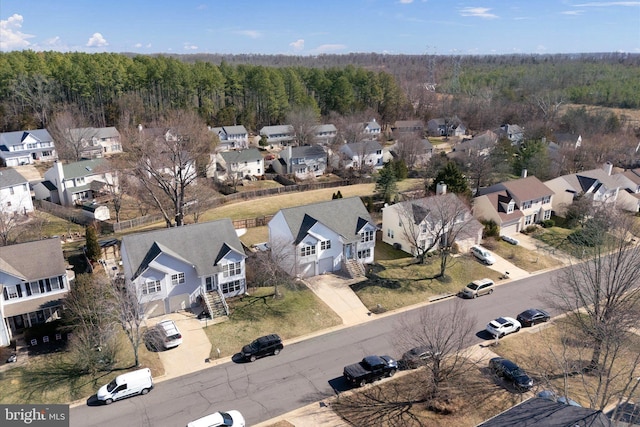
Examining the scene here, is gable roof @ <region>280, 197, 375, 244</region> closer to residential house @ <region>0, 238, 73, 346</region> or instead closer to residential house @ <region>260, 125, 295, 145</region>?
residential house @ <region>0, 238, 73, 346</region>

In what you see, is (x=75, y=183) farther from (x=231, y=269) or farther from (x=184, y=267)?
Answer: (x=231, y=269)

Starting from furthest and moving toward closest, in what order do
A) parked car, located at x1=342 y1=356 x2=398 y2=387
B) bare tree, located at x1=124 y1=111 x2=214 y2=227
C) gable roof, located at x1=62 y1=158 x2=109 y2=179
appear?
gable roof, located at x1=62 y1=158 x2=109 y2=179
bare tree, located at x1=124 y1=111 x2=214 y2=227
parked car, located at x1=342 y1=356 x2=398 y2=387

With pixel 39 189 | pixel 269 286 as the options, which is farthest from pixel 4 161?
pixel 269 286

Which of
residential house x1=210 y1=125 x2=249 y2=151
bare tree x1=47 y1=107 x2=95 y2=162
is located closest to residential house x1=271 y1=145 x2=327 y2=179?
residential house x1=210 y1=125 x2=249 y2=151

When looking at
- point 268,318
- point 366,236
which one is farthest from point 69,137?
point 268,318

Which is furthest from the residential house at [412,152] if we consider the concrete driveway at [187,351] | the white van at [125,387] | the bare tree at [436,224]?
the white van at [125,387]
